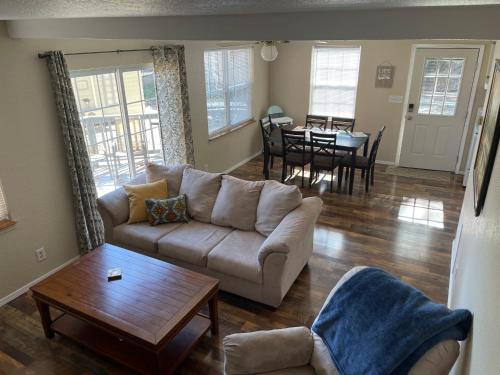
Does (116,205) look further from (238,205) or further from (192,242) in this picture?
(238,205)

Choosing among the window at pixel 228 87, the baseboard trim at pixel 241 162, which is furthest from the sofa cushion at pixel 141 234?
the baseboard trim at pixel 241 162

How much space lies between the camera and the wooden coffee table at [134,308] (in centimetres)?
242

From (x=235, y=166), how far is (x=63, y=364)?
14.4ft

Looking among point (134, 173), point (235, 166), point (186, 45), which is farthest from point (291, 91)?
point (134, 173)

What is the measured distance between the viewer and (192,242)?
11.1 ft

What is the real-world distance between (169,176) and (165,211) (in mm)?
479

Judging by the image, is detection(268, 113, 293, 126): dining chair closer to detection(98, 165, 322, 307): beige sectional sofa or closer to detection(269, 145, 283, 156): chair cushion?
detection(269, 145, 283, 156): chair cushion

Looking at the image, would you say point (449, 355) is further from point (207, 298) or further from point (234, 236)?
point (234, 236)

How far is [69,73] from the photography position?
11.4 ft

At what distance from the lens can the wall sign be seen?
6.12 metres

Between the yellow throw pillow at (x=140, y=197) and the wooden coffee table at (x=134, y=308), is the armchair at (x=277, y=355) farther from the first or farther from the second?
the yellow throw pillow at (x=140, y=197)

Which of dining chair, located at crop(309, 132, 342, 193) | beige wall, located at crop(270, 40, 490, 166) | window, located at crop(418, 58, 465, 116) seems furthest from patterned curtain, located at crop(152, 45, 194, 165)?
window, located at crop(418, 58, 465, 116)

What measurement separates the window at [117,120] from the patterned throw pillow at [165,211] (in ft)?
2.85

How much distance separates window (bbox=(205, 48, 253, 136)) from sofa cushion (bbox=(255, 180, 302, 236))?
8.46 ft
